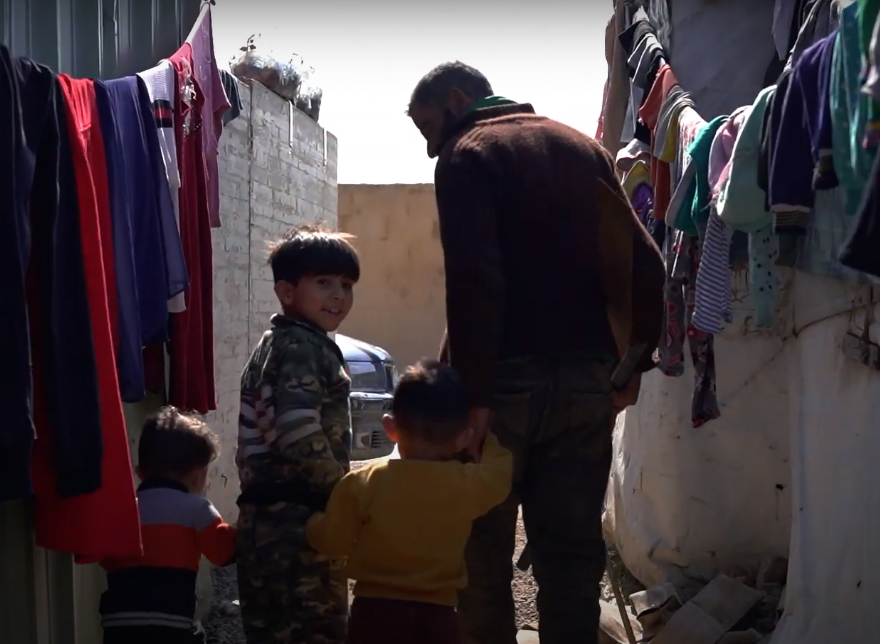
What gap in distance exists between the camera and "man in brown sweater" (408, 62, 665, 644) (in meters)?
2.61

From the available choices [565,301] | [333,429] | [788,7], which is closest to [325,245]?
[333,429]

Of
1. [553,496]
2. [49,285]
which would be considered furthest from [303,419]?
[553,496]

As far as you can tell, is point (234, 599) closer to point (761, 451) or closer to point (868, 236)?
point (761, 451)

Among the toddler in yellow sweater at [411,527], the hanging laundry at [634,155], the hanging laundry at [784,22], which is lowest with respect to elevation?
the toddler in yellow sweater at [411,527]

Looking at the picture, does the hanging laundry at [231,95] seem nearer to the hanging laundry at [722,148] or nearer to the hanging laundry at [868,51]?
the hanging laundry at [722,148]

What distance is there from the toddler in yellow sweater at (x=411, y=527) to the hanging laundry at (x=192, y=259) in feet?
3.45

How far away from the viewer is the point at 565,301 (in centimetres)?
271

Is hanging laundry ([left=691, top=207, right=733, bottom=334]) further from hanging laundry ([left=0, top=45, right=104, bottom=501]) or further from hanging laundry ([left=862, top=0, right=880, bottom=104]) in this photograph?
hanging laundry ([left=0, top=45, right=104, bottom=501])

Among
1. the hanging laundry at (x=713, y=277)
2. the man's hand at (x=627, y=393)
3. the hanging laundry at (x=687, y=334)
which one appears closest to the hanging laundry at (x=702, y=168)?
the hanging laundry at (x=713, y=277)

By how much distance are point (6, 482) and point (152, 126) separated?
123 cm

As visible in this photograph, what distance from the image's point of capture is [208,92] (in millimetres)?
3840

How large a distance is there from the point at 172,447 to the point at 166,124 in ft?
3.52

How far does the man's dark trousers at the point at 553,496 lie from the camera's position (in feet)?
8.87

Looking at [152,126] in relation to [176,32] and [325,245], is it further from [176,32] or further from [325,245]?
[176,32]
